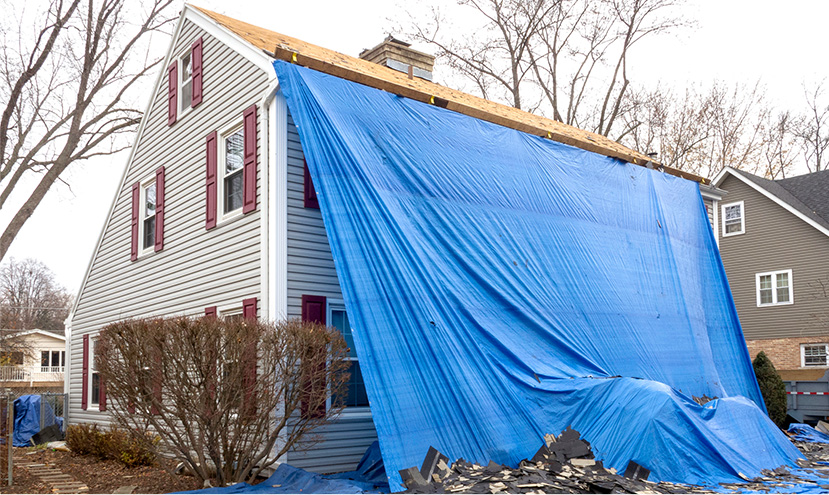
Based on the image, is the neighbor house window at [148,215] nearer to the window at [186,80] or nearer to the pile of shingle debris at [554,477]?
the window at [186,80]

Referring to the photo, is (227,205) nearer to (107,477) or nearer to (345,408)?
(345,408)

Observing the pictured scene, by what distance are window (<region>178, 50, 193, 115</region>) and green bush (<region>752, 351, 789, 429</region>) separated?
1175 centimetres

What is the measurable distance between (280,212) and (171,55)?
579cm

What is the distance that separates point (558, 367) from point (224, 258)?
4767 millimetres

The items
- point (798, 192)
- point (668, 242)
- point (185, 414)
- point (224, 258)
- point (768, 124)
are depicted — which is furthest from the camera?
point (768, 124)

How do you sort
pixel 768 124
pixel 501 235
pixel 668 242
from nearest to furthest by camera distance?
pixel 501 235 < pixel 668 242 < pixel 768 124

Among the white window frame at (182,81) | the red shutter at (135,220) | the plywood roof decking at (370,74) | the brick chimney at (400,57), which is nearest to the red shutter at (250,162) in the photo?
the plywood roof decking at (370,74)

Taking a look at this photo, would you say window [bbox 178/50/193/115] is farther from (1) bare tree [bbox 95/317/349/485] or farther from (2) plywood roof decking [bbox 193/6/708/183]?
(1) bare tree [bbox 95/317/349/485]

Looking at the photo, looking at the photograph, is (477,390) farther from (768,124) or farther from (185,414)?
(768,124)

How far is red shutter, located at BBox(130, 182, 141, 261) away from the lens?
12.4 metres

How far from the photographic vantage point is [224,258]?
9.38 m

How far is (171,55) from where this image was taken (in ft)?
40.1

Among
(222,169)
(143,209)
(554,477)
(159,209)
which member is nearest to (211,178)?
(222,169)

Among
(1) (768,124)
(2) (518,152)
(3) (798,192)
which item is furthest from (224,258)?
(1) (768,124)
